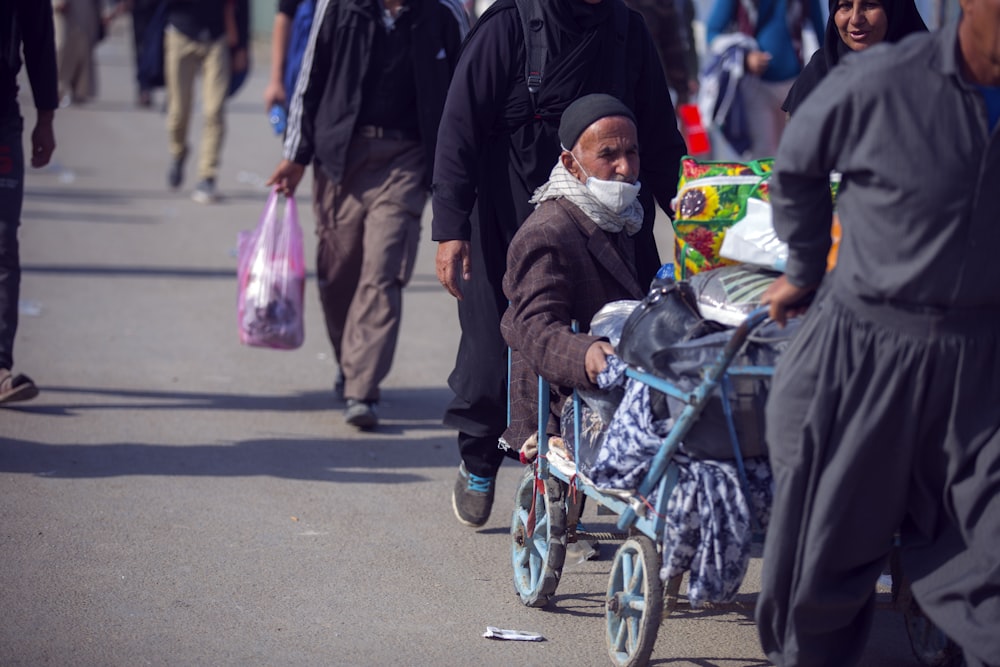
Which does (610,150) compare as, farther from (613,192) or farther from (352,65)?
(352,65)

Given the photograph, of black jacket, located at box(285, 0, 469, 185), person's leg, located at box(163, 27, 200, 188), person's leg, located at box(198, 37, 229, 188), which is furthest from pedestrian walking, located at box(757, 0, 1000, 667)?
person's leg, located at box(163, 27, 200, 188)

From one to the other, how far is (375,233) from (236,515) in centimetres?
173

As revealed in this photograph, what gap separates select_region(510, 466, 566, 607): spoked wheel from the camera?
4.32 metres

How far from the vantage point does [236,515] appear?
17.7 feet

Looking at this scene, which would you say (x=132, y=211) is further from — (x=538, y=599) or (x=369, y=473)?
(x=538, y=599)

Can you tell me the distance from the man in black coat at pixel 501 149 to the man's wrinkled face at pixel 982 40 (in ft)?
6.17

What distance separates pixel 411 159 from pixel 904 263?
12.6 ft

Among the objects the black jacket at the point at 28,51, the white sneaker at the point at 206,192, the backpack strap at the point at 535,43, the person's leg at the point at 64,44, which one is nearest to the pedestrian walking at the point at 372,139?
the black jacket at the point at 28,51

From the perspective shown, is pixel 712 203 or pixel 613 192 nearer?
pixel 712 203

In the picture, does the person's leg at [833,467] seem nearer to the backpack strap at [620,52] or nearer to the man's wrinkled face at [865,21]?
the man's wrinkled face at [865,21]

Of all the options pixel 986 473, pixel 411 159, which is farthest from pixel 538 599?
pixel 411 159

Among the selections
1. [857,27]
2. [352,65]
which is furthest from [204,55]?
[857,27]

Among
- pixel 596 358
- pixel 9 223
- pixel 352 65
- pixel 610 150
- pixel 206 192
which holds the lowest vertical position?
pixel 206 192

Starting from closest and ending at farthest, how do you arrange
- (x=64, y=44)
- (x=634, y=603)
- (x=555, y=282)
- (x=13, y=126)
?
(x=634, y=603), (x=555, y=282), (x=13, y=126), (x=64, y=44)
